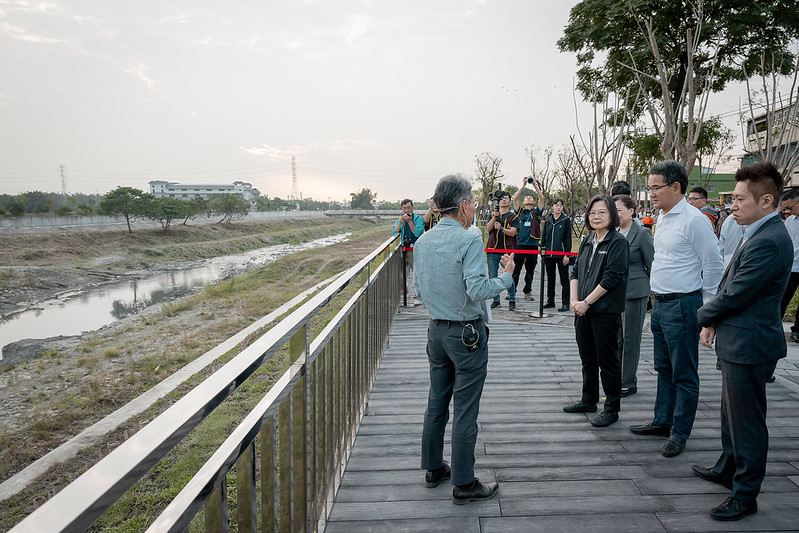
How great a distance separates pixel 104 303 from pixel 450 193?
90.3ft

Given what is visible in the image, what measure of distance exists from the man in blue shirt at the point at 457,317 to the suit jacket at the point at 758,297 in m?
1.10

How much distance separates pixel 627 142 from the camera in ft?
53.5

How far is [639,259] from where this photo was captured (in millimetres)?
4277

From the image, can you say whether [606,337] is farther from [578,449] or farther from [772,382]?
[772,382]

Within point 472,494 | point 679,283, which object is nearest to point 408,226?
point 679,283

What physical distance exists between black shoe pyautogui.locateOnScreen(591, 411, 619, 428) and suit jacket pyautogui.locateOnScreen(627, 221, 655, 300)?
1095 mm

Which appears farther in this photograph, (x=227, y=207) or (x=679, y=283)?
(x=227, y=207)

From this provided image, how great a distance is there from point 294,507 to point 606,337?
2.55 meters

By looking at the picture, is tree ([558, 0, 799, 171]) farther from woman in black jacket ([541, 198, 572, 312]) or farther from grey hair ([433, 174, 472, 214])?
grey hair ([433, 174, 472, 214])

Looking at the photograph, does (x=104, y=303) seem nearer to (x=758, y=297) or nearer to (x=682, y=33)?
(x=682, y=33)

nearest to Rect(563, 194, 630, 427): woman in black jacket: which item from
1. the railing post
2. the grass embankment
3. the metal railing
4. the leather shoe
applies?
the leather shoe

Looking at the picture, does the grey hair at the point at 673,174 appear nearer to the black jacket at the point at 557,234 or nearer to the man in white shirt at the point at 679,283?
the man in white shirt at the point at 679,283

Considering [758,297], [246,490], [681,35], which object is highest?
[681,35]

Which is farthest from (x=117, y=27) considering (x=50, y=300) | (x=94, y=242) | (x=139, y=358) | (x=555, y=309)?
(x=555, y=309)
